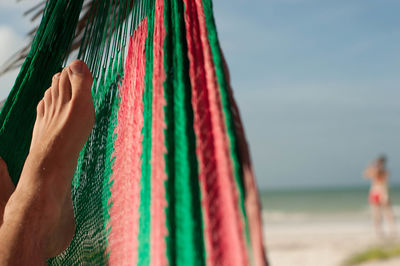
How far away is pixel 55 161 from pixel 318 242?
842 cm

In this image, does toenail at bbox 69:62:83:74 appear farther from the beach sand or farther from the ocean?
the ocean

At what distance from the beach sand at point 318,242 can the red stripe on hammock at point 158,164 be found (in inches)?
238

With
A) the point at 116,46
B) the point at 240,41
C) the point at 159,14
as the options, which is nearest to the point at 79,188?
the point at 116,46

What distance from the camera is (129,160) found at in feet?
2.81

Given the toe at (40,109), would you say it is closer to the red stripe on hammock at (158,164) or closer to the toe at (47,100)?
the toe at (47,100)

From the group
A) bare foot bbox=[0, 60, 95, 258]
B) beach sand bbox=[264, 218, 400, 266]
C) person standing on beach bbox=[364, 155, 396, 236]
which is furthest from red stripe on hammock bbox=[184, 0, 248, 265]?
person standing on beach bbox=[364, 155, 396, 236]

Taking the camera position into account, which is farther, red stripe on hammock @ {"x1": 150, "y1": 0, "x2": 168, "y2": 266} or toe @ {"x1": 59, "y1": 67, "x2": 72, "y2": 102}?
toe @ {"x1": 59, "y1": 67, "x2": 72, "y2": 102}

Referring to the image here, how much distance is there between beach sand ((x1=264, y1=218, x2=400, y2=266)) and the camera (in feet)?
23.2

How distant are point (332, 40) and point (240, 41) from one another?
582cm

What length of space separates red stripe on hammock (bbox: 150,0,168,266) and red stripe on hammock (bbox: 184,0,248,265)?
6cm

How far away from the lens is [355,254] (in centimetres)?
757

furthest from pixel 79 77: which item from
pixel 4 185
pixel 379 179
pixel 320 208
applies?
pixel 320 208

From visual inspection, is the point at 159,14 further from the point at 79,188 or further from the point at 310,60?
the point at 310,60

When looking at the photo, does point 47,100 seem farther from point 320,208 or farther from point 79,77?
point 320,208
